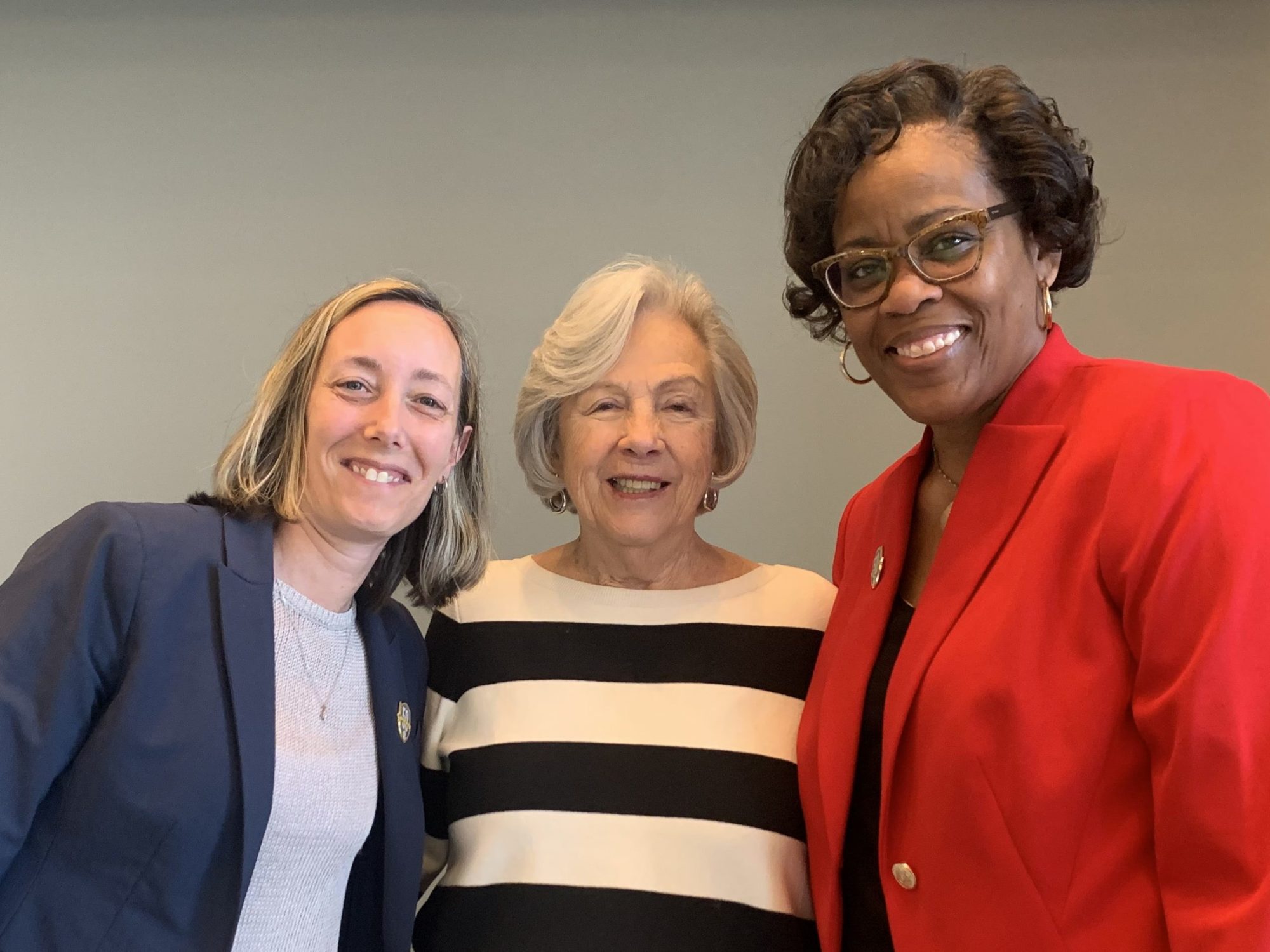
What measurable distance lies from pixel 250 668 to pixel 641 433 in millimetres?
765

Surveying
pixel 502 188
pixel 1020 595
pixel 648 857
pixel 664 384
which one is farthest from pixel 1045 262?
pixel 502 188

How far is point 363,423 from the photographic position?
1.51m

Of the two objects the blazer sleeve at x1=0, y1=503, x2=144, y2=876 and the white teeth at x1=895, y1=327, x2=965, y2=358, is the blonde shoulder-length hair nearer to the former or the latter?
the blazer sleeve at x1=0, y1=503, x2=144, y2=876

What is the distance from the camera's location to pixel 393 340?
1556 millimetres

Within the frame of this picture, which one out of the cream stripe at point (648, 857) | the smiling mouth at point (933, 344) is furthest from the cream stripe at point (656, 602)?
the smiling mouth at point (933, 344)

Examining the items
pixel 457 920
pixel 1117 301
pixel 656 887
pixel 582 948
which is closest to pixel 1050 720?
pixel 656 887

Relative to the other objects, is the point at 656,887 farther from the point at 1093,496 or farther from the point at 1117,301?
the point at 1117,301

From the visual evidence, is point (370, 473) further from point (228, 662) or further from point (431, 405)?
point (228, 662)

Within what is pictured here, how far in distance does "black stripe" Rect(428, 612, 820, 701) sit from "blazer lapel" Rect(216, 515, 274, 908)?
45 centimetres

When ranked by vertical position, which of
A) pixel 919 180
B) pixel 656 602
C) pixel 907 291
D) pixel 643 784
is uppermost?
pixel 919 180

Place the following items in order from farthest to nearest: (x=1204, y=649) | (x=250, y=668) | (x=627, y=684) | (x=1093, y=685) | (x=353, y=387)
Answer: (x=627, y=684), (x=353, y=387), (x=250, y=668), (x=1093, y=685), (x=1204, y=649)

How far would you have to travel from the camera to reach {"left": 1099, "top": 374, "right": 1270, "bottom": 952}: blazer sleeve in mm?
944

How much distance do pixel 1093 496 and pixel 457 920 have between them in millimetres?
1178

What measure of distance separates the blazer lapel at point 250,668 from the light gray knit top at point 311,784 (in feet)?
0.11
